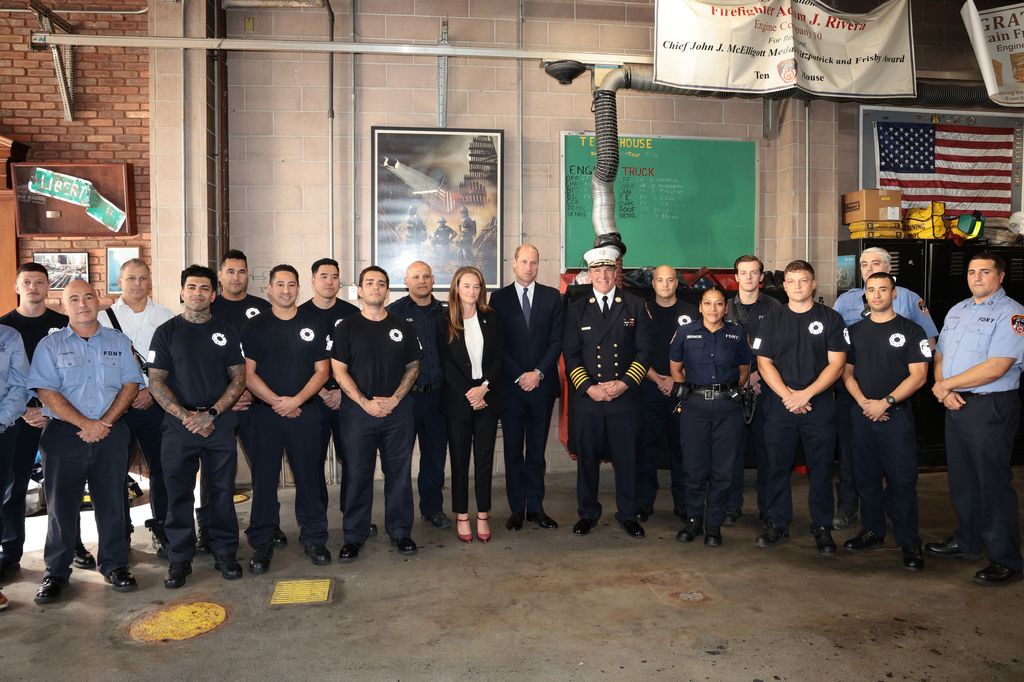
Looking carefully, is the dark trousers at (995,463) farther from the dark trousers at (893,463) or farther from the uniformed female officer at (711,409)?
the uniformed female officer at (711,409)

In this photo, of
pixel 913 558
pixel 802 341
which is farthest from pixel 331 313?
pixel 913 558

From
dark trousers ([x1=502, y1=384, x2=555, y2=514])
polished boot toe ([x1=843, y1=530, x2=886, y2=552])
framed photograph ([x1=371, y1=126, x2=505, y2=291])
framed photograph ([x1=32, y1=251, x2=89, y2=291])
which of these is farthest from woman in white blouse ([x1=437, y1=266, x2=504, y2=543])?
framed photograph ([x1=32, y1=251, x2=89, y2=291])

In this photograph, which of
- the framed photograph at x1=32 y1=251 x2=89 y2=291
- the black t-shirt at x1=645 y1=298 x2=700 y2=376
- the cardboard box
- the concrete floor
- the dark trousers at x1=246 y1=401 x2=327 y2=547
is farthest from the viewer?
the cardboard box

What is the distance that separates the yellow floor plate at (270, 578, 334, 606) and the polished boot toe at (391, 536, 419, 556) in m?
0.53

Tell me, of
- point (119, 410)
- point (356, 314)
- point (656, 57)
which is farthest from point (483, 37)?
point (119, 410)

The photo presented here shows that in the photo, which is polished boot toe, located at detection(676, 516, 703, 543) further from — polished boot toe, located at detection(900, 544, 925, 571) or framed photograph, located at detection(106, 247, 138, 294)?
framed photograph, located at detection(106, 247, 138, 294)

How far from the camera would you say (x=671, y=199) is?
693 cm

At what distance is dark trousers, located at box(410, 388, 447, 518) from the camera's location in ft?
16.3

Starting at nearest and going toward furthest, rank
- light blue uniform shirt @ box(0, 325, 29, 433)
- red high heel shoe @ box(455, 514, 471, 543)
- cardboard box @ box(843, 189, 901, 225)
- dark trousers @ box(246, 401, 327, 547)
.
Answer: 1. light blue uniform shirt @ box(0, 325, 29, 433)
2. dark trousers @ box(246, 401, 327, 547)
3. red high heel shoe @ box(455, 514, 471, 543)
4. cardboard box @ box(843, 189, 901, 225)

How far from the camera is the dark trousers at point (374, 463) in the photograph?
4.28 m

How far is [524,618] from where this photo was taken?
11.6 ft

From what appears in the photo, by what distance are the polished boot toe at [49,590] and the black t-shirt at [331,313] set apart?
5.53ft

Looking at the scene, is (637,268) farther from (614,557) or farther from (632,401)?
(614,557)

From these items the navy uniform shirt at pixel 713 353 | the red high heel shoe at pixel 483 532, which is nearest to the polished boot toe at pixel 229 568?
the red high heel shoe at pixel 483 532
